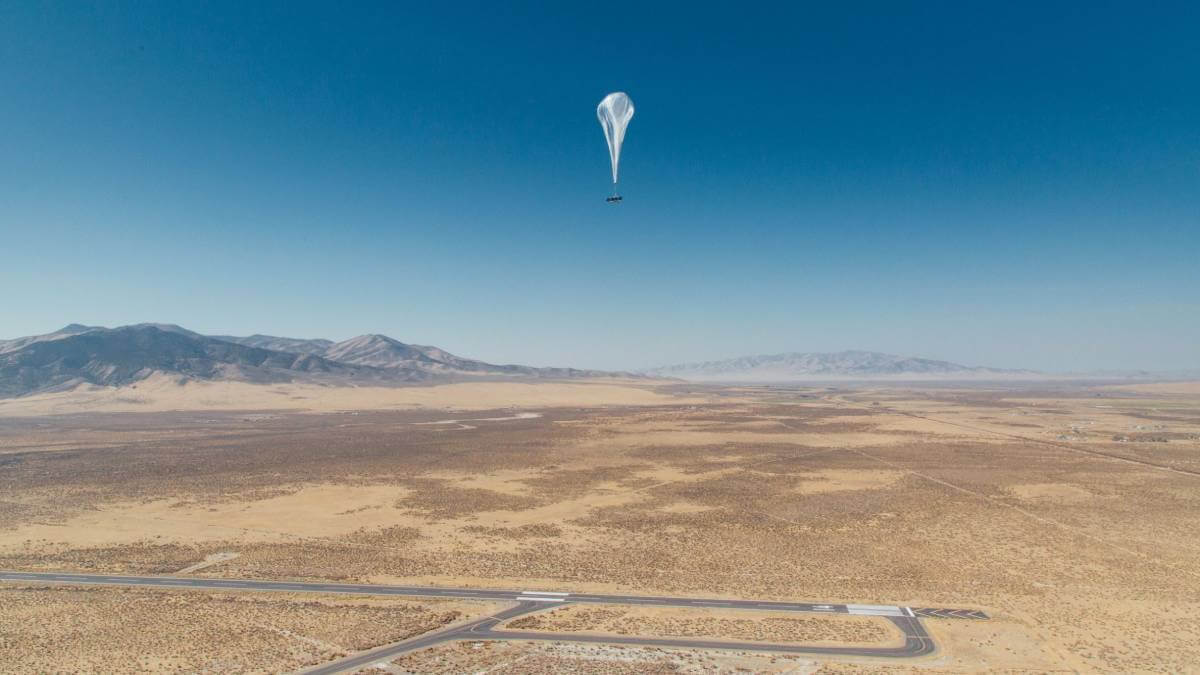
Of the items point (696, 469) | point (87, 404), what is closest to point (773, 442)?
point (696, 469)

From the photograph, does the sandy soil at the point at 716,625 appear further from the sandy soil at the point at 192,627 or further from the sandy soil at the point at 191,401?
the sandy soil at the point at 191,401

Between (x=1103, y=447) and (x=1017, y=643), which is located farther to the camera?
(x=1103, y=447)

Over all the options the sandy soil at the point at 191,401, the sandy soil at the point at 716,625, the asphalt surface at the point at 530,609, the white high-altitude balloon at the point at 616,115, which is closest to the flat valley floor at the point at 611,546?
the sandy soil at the point at 716,625

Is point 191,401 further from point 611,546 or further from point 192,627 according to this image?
point 611,546

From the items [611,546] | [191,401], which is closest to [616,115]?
[611,546]

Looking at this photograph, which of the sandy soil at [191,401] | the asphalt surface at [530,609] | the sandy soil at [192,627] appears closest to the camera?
the sandy soil at [192,627]

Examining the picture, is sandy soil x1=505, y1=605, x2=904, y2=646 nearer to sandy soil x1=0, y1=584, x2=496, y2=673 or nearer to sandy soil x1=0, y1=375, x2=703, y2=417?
sandy soil x1=0, y1=584, x2=496, y2=673

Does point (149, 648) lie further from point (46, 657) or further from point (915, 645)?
point (915, 645)
